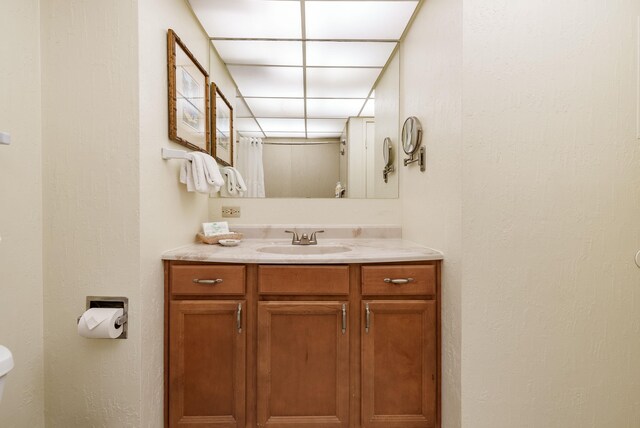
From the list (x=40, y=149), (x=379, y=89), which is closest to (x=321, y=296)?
(x=40, y=149)

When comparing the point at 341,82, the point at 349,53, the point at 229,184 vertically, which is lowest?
the point at 229,184

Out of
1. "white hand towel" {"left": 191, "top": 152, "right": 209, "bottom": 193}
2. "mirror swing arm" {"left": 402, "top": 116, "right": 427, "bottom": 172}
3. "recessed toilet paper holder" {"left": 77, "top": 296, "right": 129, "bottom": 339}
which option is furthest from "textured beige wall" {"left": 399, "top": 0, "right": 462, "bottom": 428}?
"recessed toilet paper holder" {"left": 77, "top": 296, "right": 129, "bottom": 339}

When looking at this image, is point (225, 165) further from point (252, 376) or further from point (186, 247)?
point (252, 376)

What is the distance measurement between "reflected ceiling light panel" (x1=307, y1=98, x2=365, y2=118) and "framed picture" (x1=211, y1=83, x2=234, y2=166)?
55 cm

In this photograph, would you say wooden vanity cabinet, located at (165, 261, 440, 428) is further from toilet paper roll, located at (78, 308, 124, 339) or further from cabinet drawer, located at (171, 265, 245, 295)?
toilet paper roll, located at (78, 308, 124, 339)

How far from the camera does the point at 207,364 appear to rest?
52.9 inches

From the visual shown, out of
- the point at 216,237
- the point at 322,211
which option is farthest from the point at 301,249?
the point at 216,237

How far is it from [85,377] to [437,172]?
5.77 feet

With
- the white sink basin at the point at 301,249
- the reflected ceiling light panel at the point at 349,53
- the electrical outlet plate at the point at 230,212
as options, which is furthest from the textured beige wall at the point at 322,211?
the reflected ceiling light panel at the point at 349,53

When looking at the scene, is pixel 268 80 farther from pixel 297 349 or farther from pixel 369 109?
pixel 297 349

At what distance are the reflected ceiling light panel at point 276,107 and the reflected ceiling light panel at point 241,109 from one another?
1.3 inches

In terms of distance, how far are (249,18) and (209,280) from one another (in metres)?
1.48

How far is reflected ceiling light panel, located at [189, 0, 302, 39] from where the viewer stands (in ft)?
5.30

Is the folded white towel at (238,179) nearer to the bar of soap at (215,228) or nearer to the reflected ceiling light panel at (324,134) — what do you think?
the bar of soap at (215,228)
